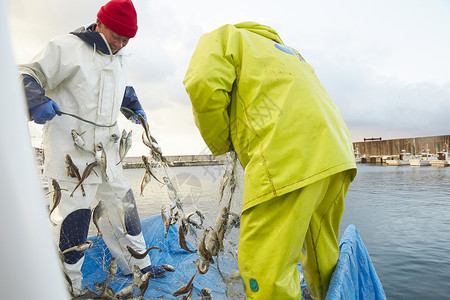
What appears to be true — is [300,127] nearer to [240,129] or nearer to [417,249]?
[240,129]

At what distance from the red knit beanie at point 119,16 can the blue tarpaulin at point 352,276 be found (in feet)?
8.80

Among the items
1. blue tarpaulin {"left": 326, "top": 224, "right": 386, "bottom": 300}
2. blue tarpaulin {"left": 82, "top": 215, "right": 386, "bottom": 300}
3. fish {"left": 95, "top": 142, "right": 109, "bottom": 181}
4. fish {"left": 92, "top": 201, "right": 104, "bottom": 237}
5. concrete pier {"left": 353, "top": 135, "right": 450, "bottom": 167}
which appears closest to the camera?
blue tarpaulin {"left": 326, "top": 224, "right": 386, "bottom": 300}

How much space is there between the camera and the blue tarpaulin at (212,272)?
200cm

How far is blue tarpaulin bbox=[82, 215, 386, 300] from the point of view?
200 cm

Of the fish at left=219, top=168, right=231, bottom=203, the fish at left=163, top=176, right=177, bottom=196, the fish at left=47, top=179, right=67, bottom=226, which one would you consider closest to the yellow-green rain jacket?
→ the fish at left=219, top=168, right=231, bottom=203

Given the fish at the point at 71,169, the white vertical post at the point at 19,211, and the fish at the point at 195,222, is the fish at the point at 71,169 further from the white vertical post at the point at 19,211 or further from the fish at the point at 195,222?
the white vertical post at the point at 19,211

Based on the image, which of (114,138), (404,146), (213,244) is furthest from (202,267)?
(404,146)

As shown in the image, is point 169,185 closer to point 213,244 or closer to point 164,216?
point 164,216

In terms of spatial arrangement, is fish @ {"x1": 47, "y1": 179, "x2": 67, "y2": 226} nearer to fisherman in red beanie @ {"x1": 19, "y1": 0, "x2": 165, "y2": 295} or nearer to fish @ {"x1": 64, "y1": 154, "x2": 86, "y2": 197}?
fisherman in red beanie @ {"x1": 19, "y1": 0, "x2": 165, "y2": 295}

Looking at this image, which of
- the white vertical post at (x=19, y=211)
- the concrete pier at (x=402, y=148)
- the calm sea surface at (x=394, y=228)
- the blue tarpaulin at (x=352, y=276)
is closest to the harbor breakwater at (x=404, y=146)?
the concrete pier at (x=402, y=148)

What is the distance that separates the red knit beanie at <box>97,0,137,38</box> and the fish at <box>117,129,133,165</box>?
0.96m

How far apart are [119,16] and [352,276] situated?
2934 millimetres

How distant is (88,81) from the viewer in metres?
2.64

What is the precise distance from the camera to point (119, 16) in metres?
2.63
